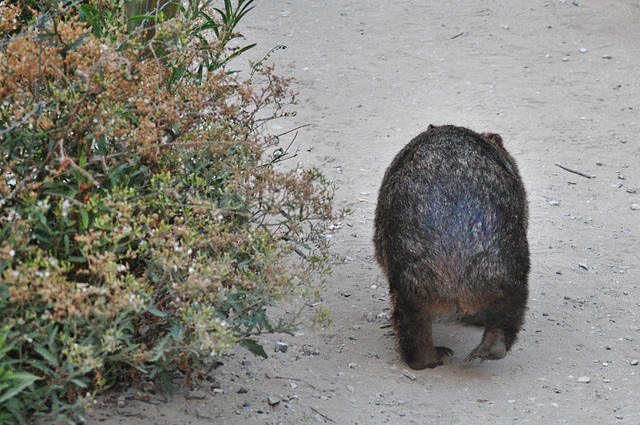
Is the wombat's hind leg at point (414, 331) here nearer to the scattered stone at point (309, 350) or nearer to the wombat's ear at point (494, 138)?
the scattered stone at point (309, 350)

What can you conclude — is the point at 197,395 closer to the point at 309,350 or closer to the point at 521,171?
the point at 309,350

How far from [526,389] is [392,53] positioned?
5586mm

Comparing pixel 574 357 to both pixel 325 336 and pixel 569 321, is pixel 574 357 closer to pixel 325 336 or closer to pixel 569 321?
pixel 569 321

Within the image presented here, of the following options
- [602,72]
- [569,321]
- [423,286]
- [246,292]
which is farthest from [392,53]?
[246,292]

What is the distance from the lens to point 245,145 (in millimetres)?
3598

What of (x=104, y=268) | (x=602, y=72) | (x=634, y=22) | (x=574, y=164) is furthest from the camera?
(x=634, y=22)

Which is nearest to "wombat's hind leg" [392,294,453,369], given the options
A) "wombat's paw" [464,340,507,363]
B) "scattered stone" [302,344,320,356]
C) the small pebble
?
"wombat's paw" [464,340,507,363]

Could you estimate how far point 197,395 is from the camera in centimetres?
375

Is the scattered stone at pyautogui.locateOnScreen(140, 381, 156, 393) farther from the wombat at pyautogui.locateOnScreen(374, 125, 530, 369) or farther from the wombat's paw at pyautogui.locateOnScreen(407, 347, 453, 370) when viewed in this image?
the wombat's paw at pyautogui.locateOnScreen(407, 347, 453, 370)

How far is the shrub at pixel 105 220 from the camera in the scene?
2822 millimetres

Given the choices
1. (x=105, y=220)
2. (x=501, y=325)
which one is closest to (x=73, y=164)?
(x=105, y=220)

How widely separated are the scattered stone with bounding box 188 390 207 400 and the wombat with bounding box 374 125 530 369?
122 cm

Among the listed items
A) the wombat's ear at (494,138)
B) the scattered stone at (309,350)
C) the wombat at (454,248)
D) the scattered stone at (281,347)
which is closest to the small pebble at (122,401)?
the scattered stone at (281,347)

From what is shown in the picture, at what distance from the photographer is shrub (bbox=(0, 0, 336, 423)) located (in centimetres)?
282
